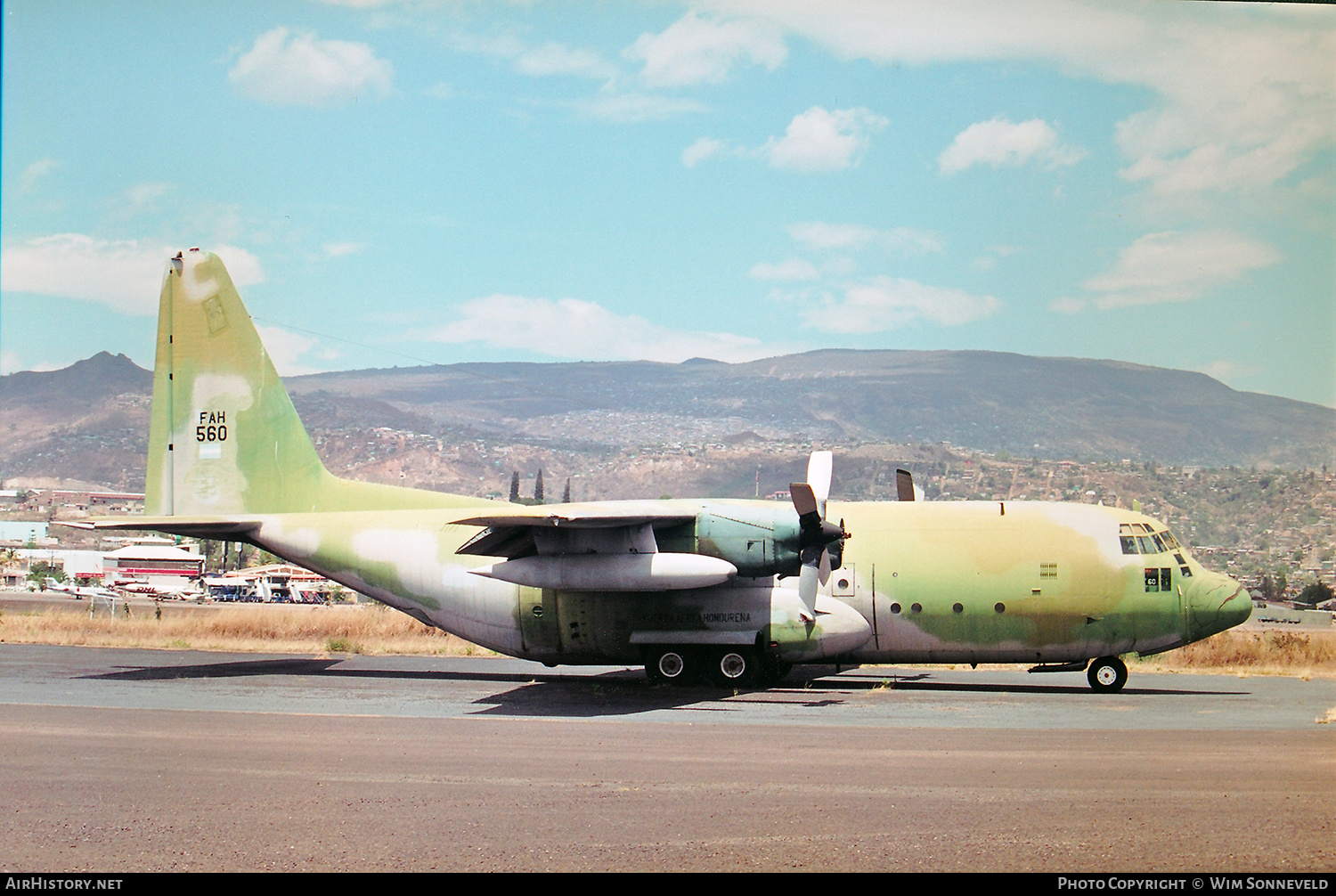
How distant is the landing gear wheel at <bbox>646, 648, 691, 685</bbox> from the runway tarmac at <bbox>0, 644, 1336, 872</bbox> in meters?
0.56

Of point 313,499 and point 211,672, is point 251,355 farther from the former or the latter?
point 211,672

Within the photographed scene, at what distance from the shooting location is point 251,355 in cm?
2684

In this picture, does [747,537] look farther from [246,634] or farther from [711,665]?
[246,634]

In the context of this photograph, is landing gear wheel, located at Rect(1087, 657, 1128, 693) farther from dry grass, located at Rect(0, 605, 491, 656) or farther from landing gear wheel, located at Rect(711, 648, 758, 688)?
dry grass, located at Rect(0, 605, 491, 656)

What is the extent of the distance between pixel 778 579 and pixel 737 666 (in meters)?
1.99

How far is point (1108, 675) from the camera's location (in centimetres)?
2339

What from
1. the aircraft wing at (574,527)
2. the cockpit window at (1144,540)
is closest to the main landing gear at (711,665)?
the aircraft wing at (574,527)

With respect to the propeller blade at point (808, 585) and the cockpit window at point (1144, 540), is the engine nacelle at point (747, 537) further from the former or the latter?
the cockpit window at point (1144, 540)

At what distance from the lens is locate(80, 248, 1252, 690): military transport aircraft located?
72.6 feet

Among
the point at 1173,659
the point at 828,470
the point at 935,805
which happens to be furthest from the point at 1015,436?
the point at 935,805

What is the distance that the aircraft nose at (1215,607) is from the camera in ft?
74.9

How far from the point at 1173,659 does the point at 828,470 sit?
16007mm

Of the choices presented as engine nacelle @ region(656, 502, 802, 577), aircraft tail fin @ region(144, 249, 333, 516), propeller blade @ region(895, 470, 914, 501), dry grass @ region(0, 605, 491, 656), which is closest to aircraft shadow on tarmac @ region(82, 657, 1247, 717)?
engine nacelle @ region(656, 502, 802, 577)

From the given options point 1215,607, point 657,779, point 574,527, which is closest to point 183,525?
point 574,527
